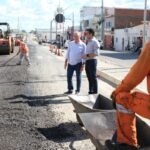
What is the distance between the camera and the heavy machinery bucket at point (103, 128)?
6.20 meters

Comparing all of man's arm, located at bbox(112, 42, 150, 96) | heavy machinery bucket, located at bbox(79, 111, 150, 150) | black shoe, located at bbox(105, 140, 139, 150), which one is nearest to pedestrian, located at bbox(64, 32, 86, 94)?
heavy machinery bucket, located at bbox(79, 111, 150, 150)

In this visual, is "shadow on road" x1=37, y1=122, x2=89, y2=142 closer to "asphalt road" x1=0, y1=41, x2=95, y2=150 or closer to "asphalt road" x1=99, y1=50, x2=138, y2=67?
"asphalt road" x1=0, y1=41, x2=95, y2=150

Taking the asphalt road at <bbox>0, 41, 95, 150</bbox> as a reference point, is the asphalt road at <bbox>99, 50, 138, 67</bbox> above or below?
below

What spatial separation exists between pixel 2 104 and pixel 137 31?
2228 inches

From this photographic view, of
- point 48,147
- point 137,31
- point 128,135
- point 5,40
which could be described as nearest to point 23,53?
point 5,40

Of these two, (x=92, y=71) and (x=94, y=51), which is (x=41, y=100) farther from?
(x=94, y=51)

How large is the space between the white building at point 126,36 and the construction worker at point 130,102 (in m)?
59.6

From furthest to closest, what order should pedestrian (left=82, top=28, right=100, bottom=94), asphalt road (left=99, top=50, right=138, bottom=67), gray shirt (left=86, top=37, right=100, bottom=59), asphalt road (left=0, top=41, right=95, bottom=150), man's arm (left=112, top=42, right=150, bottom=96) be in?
1. asphalt road (left=99, top=50, right=138, bottom=67)
2. gray shirt (left=86, top=37, right=100, bottom=59)
3. pedestrian (left=82, top=28, right=100, bottom=94)
4. asphalt road (left=0, top=41, right=95, bottom=150)
5. man's arm (left=112, top=42, right=150, bottom=96)

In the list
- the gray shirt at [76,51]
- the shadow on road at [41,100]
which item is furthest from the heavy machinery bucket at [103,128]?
the gray shirt at [76,51]

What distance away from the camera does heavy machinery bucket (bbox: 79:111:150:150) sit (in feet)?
20.3

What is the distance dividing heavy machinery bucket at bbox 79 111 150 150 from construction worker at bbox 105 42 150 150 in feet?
0.86

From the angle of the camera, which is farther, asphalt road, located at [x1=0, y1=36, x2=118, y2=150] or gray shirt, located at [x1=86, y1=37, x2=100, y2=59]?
gray shirt, located at [x1=86, y1=37, x2=100, y2=59]

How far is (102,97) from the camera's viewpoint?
9.14 m

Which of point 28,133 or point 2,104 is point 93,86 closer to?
point 2,104
